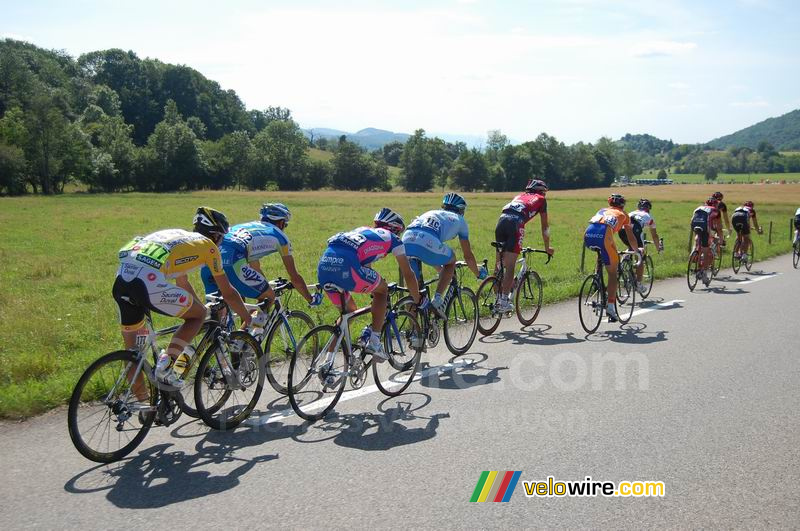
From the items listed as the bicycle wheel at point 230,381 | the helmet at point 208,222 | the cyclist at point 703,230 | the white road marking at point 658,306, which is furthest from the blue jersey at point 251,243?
the cyclist at point 703,230

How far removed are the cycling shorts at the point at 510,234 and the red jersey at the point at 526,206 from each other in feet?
0.48

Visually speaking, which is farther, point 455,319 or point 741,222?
point 741,222

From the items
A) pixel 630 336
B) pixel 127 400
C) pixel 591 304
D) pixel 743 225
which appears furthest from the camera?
pixel 743 225

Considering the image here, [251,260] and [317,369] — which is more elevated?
[251,260]

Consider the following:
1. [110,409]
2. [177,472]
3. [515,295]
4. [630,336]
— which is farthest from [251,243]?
[630,336]

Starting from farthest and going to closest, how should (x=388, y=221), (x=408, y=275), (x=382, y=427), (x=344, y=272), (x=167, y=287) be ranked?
(x=388, y=221) < (x=408, y=275) < (x=344, y=272) < (x=382, y=427) < (x=167, y=287)

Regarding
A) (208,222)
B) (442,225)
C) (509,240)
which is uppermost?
(208,222)

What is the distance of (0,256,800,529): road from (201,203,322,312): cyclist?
1096 mm

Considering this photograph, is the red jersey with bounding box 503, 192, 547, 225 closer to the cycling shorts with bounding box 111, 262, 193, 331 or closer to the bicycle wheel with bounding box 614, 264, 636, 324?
the bicycle wheel with bounding box 614, 264, 636, 324

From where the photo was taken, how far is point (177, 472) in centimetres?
453

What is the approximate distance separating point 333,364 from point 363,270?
0.94 m

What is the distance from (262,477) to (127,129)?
98.7m

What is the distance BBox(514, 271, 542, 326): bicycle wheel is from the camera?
9.76 m

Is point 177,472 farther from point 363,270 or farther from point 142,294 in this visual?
point 363,270
